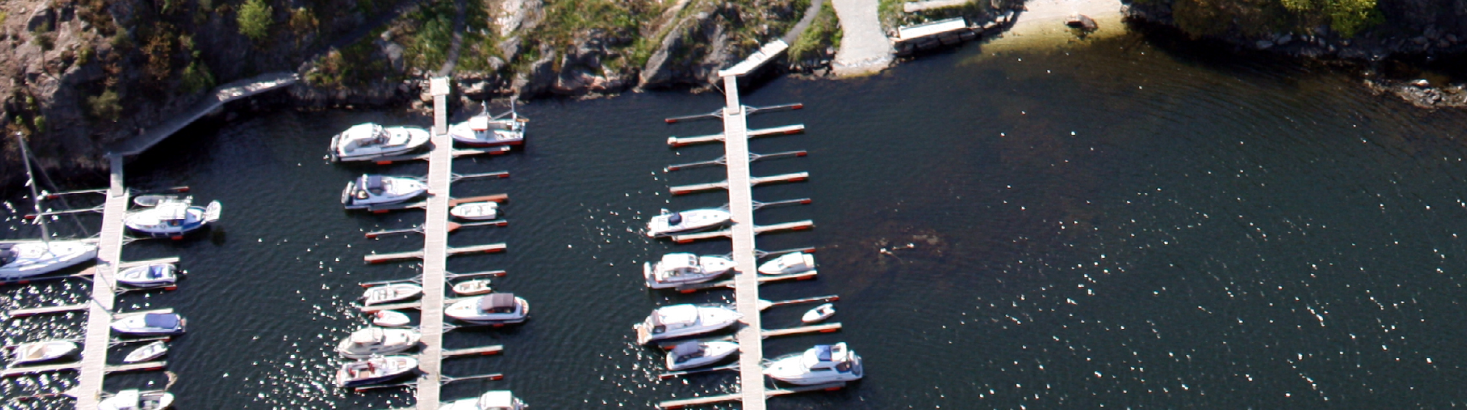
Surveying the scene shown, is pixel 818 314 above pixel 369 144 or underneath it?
underneath

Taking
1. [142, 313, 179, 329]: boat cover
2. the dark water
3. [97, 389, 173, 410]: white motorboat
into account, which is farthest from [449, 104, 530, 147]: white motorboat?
[97, 389, 173, 410]: white motorboat

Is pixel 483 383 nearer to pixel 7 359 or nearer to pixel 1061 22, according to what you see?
pixel 7 359

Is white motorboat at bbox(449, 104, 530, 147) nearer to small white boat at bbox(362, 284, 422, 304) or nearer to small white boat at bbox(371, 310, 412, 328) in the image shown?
small white boat at bbox(362, 284, 422, 304)

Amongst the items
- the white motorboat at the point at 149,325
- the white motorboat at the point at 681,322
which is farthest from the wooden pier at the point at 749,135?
the white motorboat at the point at 149,325

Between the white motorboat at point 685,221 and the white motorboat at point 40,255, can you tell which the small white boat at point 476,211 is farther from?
the white motorboat at point 40,255

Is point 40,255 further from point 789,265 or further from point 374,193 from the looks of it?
point 789,265

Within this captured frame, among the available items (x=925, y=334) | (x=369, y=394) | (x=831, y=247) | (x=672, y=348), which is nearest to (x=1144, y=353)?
(x=925, y=334)

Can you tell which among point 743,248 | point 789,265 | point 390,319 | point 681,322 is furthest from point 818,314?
point 390,319
